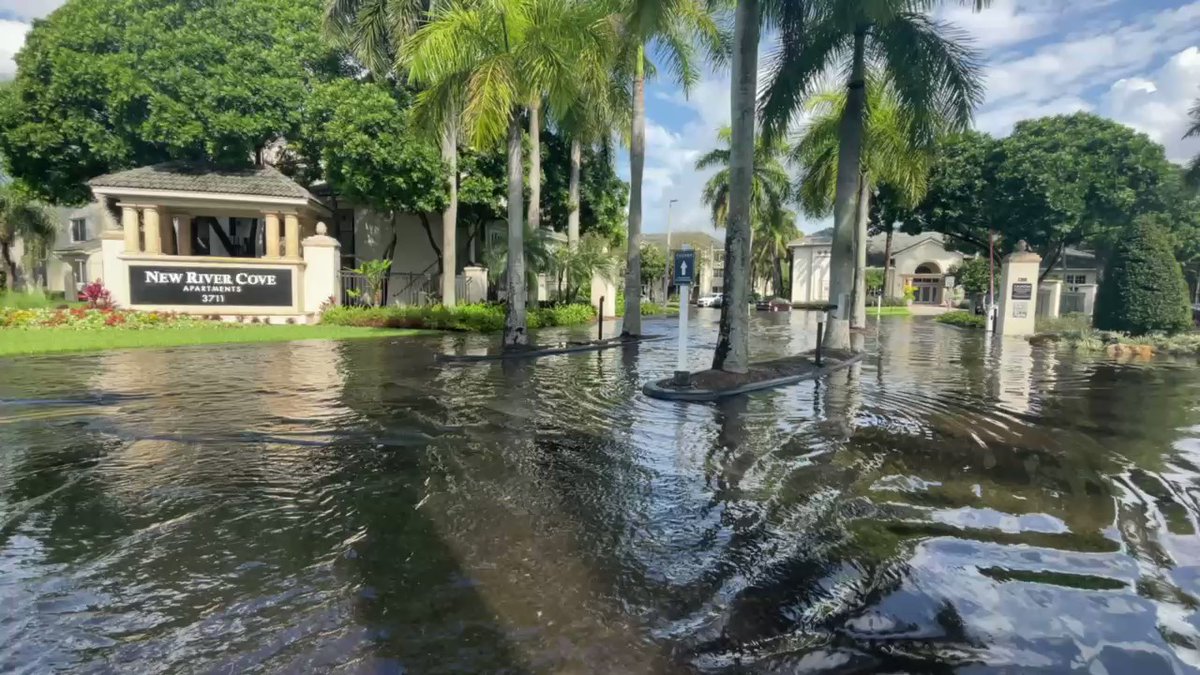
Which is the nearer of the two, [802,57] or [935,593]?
[935,593]

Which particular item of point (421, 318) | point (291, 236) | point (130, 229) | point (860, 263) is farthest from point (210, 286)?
point (860, 263)

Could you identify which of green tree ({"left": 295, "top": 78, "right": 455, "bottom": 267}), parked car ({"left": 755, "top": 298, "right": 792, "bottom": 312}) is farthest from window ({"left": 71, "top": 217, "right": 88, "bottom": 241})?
parked car ({"left": 755, "top": 298, "right": 792, "bottom": 312})

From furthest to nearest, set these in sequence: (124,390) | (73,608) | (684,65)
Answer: (684,65) → (124,390) → (73,608)

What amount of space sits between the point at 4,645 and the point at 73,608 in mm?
377

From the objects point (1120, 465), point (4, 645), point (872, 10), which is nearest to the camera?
point (4, 645)

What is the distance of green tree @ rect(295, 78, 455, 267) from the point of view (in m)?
21.6

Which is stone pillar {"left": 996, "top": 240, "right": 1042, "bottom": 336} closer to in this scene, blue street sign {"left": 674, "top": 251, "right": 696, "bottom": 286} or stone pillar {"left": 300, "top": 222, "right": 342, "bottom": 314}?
blue street sign {"left": 674, "top": 251, "right": 696, "bottom": 286}

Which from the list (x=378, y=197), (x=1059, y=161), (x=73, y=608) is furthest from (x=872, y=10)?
(x=1059, y=161)

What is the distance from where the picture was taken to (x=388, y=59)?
77.5 ft

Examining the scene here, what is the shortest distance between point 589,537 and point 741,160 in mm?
7991

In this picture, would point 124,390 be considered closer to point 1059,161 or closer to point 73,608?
point 73,608

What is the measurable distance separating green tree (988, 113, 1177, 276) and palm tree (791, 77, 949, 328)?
9.41m

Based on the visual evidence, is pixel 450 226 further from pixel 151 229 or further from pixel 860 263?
pixel 860 263

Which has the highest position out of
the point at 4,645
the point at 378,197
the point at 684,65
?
the point at 684,65
